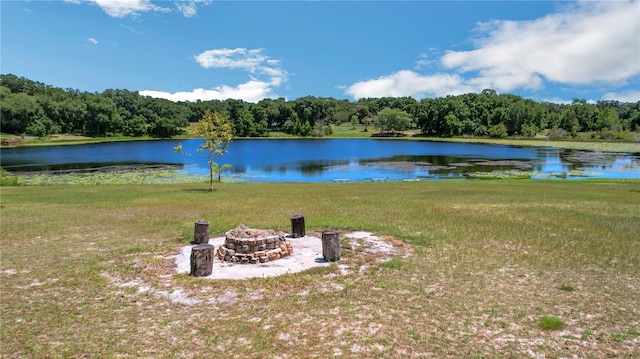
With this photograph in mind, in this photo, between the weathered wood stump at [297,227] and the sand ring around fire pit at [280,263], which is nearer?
the sand ring around fire pit at [280,263]

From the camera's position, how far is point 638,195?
2603cm

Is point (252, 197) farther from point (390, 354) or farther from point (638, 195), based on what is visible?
point (638, 195)

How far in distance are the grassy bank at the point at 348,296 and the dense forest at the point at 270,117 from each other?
13111 centimetres

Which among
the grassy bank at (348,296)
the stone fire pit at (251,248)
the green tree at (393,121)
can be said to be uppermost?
the green tree at (393,121)

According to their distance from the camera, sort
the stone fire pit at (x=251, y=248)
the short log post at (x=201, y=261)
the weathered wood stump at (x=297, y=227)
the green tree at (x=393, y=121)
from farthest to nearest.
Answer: the green tree at (x=393, y=121), the weathered wood stump at (x=297, y=227), the stone fire pit at (x=251, y=248), the short log post at (x=201, y=261)

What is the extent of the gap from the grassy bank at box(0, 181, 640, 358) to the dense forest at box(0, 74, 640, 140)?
131111mm

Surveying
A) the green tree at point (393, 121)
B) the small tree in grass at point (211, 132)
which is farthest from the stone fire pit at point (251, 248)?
the green tree at point (393, 121)

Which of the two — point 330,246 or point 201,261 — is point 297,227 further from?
point 201,261

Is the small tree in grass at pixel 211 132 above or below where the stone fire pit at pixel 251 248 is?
above

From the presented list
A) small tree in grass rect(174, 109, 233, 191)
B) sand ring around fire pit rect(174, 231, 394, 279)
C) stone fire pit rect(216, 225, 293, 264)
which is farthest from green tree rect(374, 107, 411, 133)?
stone fire pit rect(216, 225, 293, 264)

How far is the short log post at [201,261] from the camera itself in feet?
34.4

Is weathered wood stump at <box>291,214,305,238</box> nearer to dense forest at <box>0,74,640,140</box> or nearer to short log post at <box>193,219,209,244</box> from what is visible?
short log post at <box>193,219,209,244</box>

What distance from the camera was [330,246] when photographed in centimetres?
1162

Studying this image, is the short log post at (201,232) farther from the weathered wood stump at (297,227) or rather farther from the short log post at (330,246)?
the short log post at (330,246)
